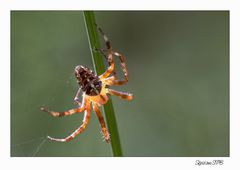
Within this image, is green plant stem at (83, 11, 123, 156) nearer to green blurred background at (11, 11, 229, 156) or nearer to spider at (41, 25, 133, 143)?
spider at (41, 25, 133, 143)

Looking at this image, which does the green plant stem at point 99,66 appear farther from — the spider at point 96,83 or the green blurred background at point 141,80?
the green blurred background at point 141,80

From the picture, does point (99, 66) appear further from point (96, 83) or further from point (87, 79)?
point (96, 83)

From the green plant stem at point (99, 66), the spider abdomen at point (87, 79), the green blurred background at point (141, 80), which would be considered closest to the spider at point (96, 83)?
the spider abdomen at point (87, 79)

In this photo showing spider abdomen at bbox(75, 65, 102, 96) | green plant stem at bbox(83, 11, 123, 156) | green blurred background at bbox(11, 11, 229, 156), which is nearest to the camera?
green plant stem at bbox(83, 11, 123, 156)

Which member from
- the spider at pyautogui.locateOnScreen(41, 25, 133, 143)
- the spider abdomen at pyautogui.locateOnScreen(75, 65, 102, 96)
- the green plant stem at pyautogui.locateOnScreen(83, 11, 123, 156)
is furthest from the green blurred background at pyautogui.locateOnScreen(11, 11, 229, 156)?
the green plant stem at pyautogui.locateOnScreen(83, 11, 123, 156)

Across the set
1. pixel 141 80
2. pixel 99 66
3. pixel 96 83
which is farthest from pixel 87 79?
pixel 141 80

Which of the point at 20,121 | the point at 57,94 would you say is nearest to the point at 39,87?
the point at 57,94

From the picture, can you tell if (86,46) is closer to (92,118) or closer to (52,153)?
(92,118)
